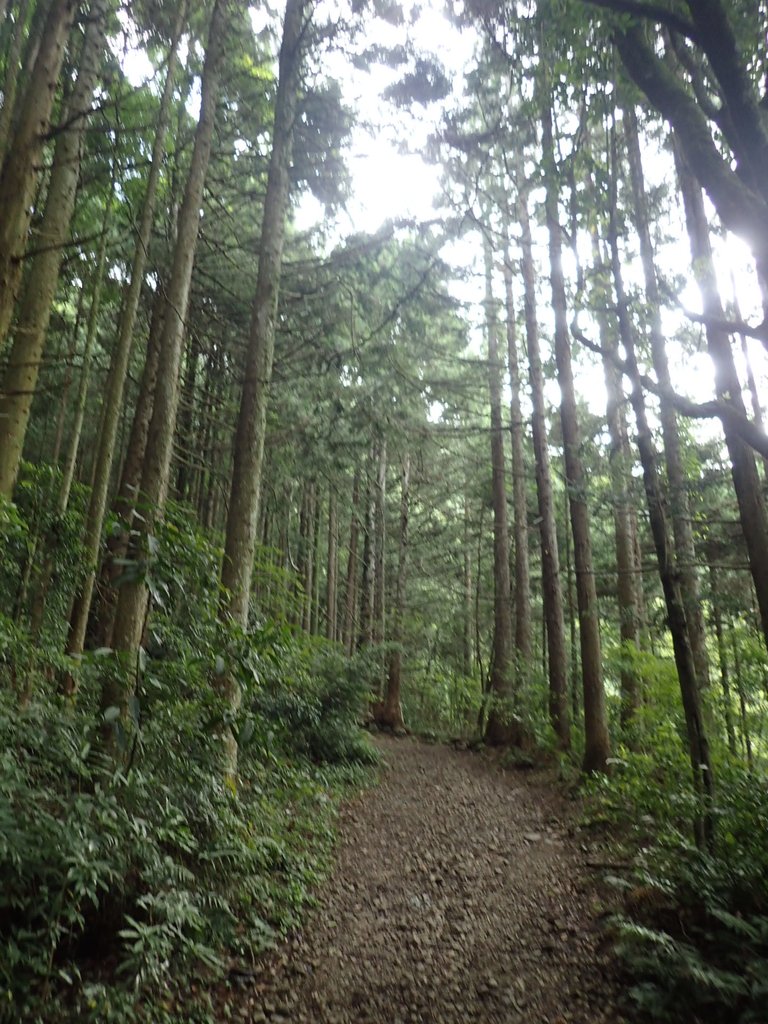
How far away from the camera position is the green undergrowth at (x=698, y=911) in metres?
3.33

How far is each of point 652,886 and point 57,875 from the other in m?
4.35

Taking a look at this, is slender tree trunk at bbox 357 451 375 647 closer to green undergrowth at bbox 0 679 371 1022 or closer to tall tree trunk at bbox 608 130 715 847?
tall tree trunk at bbox 608 130 715 847

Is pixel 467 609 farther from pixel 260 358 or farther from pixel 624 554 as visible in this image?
pixel 260 358

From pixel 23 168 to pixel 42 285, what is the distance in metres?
1.29

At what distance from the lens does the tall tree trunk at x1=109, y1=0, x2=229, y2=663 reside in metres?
5.86

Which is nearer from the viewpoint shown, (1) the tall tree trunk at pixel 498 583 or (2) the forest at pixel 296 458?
(2) the forest at pixel 296 458

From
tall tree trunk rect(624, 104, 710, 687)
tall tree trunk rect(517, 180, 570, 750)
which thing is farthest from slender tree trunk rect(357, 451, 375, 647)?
tall tree trunk rect(624, 104, 710, 687)

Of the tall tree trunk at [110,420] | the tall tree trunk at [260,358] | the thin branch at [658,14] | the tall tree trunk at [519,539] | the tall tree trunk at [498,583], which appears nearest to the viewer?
the thin branch at [658,14]

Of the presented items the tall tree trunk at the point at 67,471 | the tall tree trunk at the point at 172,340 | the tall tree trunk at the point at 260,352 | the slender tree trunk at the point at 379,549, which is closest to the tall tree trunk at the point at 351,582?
the slender tree trunk at the point at 379,549

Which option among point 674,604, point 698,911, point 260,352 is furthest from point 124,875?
point 260,352

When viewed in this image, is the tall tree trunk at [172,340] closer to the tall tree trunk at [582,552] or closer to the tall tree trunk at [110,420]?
the tall tree trunk at [110,420]

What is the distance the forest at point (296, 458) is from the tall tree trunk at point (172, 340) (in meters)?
0.04

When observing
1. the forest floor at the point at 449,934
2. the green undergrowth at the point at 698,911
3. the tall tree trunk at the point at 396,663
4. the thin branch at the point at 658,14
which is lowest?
the forest floor at the point at 449,934

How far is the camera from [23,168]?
4.52 metres
